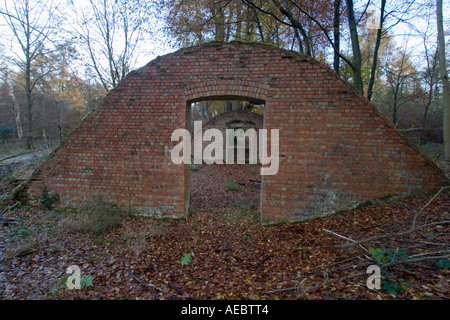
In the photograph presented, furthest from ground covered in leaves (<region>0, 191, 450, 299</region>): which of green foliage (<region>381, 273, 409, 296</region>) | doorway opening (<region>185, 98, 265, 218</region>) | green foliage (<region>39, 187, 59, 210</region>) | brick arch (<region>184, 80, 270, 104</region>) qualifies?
brick arch (<region>184, 80, 270, 104</region>)

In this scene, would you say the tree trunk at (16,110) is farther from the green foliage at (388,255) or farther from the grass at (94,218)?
the green foliage at (388,255)

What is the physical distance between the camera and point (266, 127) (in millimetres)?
4387

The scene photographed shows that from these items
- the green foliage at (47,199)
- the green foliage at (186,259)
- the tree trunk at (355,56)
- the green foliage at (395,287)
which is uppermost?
the tree trunk at (355,56)

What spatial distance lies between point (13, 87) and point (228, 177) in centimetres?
2402

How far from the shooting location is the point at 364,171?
4254 mm

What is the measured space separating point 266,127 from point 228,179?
5.67 metres

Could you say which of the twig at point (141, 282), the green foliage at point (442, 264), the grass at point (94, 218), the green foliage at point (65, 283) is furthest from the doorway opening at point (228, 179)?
the green foliage at point (442, 264)

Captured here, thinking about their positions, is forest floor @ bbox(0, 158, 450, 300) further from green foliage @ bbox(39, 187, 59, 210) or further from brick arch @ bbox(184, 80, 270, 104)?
brick arch @ bbox(184, 80, 270, 104)

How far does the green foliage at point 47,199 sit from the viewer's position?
5.04m

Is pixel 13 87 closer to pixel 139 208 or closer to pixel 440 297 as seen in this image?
pixel 139 208

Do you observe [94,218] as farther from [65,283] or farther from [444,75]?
[444,75]

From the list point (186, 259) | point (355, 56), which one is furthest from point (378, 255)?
point (355, 56)

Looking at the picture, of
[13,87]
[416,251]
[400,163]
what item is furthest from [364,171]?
[13,87]

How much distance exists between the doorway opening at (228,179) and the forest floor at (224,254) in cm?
74
